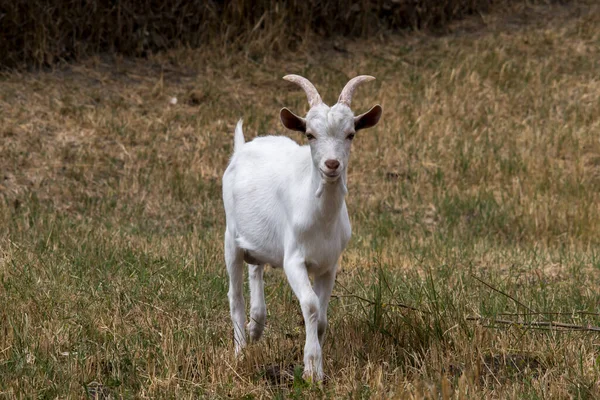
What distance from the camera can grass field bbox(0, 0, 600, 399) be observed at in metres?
5.59

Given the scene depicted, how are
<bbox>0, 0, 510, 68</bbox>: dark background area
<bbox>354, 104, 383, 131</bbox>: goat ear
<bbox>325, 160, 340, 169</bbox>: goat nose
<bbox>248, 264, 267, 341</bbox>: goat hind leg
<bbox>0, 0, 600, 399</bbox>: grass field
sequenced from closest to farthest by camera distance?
<bbox>325, 160, 340, 169</bbox>: goat nose < <bbox>354, 104, 383, 131</bbox>: goat ear < <bbox>0, 0, 600, 399</bbox>: grass field < <bbox>248, 264, 267, 341</bbox>: goat hind leg < <bbox>0, 0, 510, 68</bbox>: dark background area

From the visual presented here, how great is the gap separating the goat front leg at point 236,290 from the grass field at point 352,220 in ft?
0.35

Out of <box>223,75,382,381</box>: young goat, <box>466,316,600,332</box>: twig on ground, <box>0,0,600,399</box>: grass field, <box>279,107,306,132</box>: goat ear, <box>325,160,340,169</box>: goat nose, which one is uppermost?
<box>279,107,306,132</box>: goat ear

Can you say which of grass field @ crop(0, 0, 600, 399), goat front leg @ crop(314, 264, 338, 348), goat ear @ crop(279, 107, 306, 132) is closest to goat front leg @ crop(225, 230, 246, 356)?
grass field @ crop(0, 0, 600, 399)

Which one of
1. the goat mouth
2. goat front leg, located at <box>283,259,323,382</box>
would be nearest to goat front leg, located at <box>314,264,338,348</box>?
goat front leg, located at <box>283,259,323,382</box>

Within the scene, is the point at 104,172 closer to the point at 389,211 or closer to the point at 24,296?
the point at 389,211

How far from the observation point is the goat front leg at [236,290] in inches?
248

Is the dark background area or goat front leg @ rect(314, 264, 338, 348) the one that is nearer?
goat front leg @ rect(314, 264, 338, 348)

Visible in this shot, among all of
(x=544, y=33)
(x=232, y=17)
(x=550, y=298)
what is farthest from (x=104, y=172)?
(x=544, y=33)

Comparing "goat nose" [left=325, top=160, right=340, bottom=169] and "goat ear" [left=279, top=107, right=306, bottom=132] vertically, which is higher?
"goat ear" [left=279, top=107, right=306, bottom=132]

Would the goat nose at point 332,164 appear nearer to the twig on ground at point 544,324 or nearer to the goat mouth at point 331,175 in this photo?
the goat mouth at point 331,175

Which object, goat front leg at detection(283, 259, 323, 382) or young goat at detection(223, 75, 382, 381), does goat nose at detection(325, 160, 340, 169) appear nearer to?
young goat at detection(223, 75, 382, 381)

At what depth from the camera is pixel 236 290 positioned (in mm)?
6383

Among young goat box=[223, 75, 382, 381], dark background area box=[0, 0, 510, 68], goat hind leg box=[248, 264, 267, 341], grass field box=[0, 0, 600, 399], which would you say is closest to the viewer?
young goat box=[223, 75, 382, 381]
